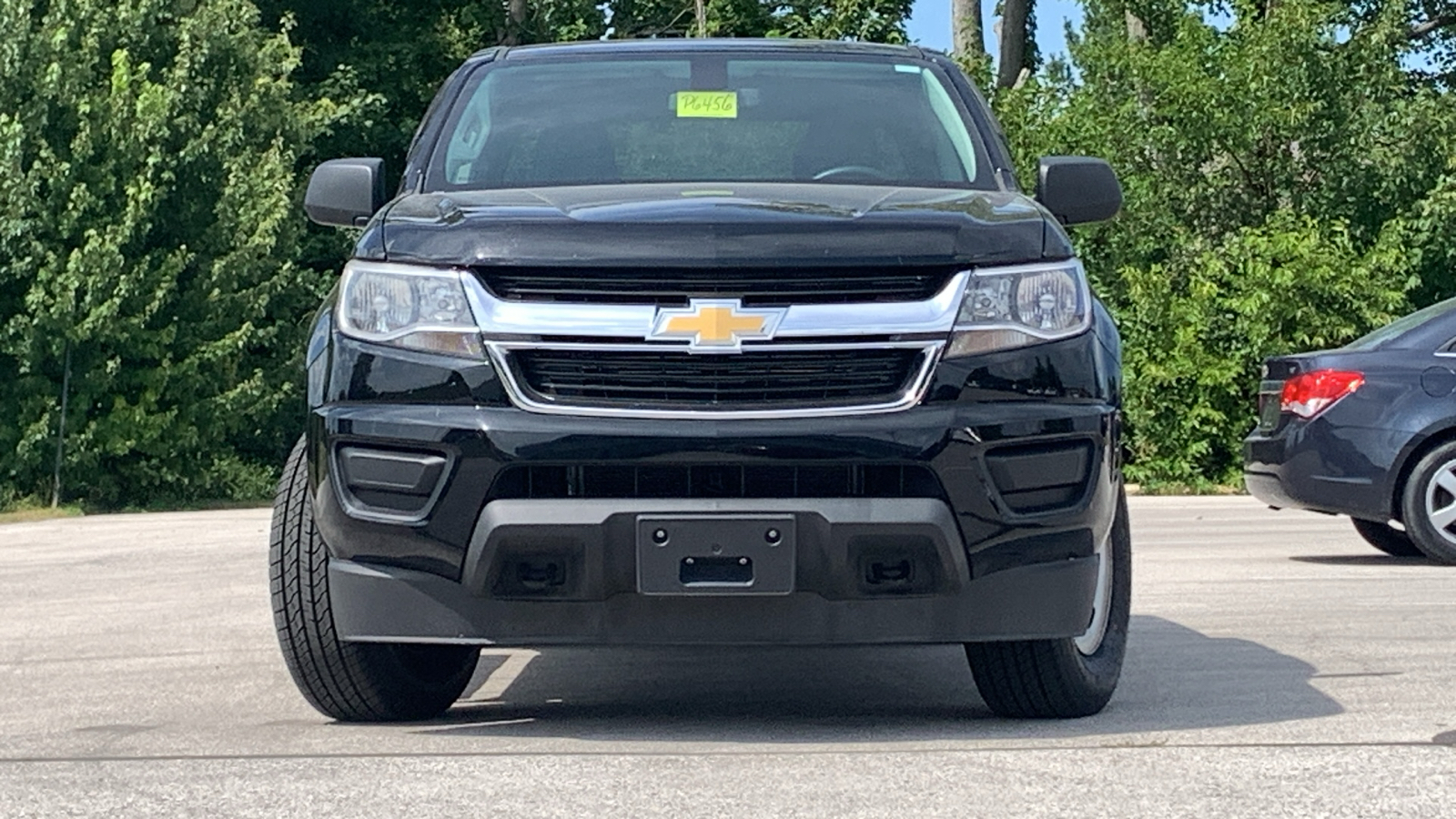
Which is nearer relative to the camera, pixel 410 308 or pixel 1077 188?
pixel 410 308

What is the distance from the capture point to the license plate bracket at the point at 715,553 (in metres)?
5.24

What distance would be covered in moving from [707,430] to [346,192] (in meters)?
1.80

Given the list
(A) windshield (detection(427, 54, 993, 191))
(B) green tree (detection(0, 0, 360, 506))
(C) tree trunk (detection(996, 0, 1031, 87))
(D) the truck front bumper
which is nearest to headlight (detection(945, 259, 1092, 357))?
(D) the truck front bumper

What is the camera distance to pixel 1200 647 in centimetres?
768

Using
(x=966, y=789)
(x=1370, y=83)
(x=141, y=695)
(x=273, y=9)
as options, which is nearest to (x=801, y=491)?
(x=966, y=789)

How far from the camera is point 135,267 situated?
22266 millimetres

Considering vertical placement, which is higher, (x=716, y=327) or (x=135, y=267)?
(x=716, y=327)

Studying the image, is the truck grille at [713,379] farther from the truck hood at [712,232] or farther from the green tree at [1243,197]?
the green tree at [1243,197]

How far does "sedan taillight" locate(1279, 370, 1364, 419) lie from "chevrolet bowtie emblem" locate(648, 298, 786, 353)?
6807 mm

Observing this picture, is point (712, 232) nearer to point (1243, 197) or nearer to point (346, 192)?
point (346, 192)

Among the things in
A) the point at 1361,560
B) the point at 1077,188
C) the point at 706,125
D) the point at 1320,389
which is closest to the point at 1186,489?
the point at 1361,560

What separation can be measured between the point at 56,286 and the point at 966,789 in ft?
58.8

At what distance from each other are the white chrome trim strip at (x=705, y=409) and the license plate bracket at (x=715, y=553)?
23 centimetres

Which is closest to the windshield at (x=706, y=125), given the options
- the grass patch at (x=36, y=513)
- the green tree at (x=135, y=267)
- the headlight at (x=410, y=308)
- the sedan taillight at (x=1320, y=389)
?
the headlight at (x=410, y=308)
